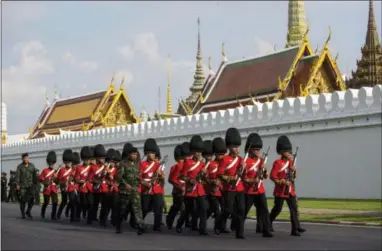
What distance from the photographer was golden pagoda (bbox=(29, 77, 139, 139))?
156ft

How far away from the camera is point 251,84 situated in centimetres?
3822

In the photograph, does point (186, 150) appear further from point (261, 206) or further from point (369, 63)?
point (369, 63)

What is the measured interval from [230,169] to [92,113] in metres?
35.7

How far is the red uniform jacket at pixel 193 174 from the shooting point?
44.3ft

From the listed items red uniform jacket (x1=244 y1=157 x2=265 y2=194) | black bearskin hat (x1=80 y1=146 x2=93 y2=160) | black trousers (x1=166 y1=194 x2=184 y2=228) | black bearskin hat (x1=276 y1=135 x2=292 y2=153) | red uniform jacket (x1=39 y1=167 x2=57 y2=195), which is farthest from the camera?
red uniform jacket (x1=39 y1=167 x2=57 y2=195)

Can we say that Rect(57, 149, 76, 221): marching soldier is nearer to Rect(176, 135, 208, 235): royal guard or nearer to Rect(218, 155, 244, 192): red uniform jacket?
Rect(176, 135, 208, 235): royal guard

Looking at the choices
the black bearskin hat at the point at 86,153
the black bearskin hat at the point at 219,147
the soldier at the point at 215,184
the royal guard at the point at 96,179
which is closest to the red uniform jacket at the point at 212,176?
the soldier at the point at 215,184

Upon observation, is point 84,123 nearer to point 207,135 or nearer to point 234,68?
point 234,68

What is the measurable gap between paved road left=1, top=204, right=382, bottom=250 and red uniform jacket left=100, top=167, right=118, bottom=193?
147 cm

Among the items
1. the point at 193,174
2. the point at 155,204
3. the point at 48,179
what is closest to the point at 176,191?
the point at 155,204

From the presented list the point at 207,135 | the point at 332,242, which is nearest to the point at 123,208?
the point at 332,242

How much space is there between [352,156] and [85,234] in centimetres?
1143

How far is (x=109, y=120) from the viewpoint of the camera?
4772 centimetres

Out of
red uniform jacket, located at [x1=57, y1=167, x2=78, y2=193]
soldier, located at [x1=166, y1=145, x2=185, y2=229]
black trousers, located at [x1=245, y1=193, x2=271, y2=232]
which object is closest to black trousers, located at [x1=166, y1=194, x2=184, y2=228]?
soldier, located at [x1=166, y1=145, x2=185, y2=229]
